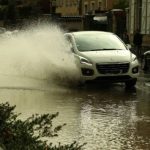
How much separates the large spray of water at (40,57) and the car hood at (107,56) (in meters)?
0.53

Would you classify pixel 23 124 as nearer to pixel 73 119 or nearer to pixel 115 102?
pixel 73 119

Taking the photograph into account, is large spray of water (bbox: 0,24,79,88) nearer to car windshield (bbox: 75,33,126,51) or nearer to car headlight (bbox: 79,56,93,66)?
car headlight (bbox: 79,56,93,66)

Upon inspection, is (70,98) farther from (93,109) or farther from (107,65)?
(107,65)

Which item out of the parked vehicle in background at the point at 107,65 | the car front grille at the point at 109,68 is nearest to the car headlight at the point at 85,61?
the parked vehicle in background at the point at 107,65

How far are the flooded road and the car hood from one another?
1.91ft

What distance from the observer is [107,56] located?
657 inches

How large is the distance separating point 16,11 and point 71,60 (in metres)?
63.6

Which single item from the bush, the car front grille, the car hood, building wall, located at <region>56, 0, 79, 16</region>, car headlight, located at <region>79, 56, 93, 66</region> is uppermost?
the bush

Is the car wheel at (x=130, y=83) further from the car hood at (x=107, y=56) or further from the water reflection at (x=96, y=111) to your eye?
the car hood at (x=107, y=56)

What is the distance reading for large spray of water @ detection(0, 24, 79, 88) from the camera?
57.1 ft

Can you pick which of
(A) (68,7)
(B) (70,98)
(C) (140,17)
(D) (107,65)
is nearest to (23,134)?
(B) (70,98)

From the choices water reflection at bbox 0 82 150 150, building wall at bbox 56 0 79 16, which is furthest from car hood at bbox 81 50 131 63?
building wall at bbox 56 0 79 16

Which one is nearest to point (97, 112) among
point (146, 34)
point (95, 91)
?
point (95, 91)

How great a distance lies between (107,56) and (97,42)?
142 cm
